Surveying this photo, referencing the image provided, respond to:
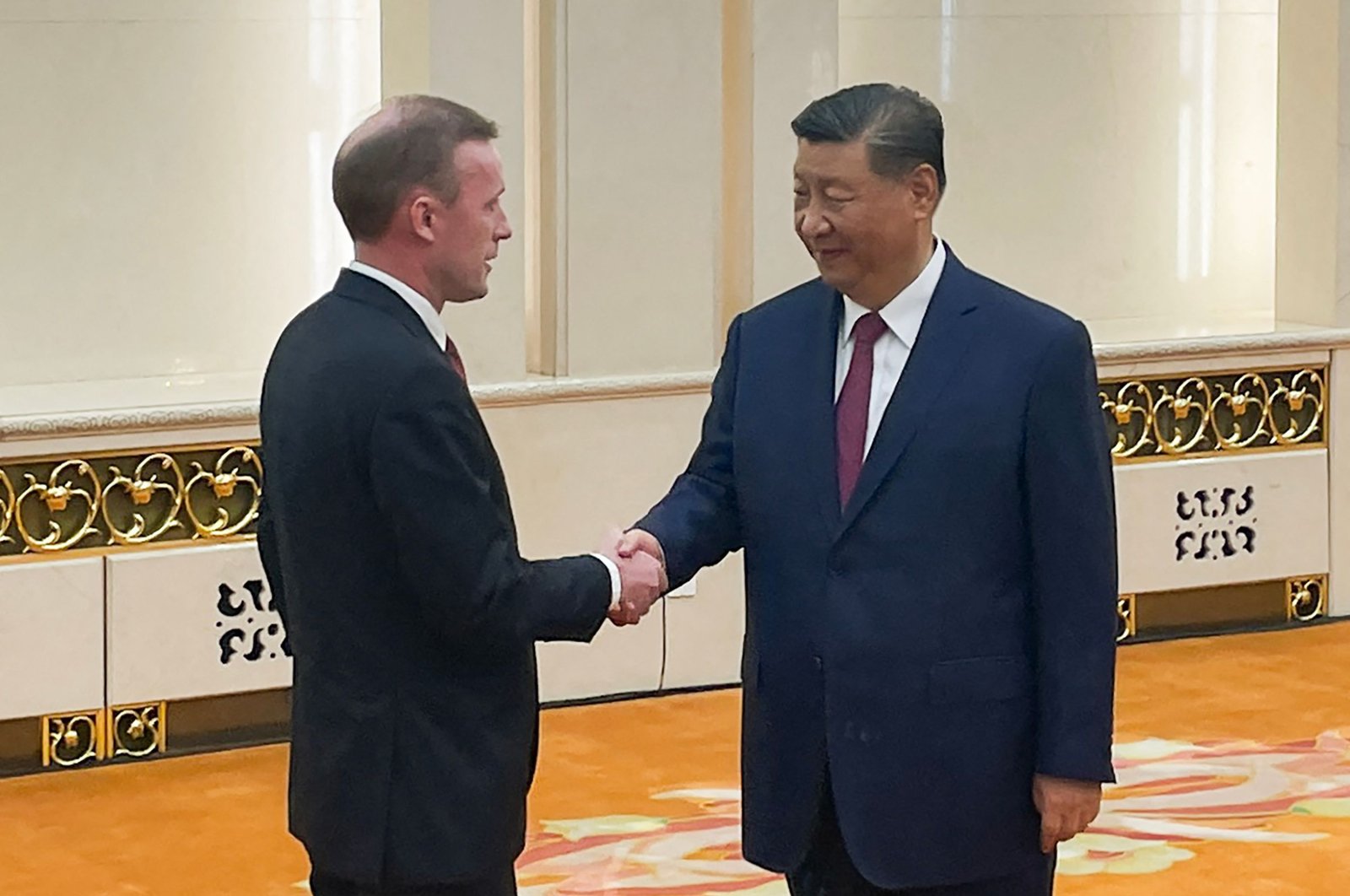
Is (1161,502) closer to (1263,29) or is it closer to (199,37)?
(1263,29)

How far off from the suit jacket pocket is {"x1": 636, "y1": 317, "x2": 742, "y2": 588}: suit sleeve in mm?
427

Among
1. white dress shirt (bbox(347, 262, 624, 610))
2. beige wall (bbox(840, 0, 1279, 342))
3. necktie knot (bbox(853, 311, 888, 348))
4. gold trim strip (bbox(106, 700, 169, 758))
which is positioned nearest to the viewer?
white dress shirt (bbox(347, 262, 624, 610))

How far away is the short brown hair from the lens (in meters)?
3.08

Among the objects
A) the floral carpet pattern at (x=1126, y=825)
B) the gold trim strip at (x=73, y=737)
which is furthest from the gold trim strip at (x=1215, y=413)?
the gold trim strip at (x=73, y=737)

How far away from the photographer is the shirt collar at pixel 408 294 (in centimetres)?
311

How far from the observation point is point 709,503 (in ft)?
A: 11.6

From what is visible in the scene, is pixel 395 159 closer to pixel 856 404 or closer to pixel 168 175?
pixel 856 404

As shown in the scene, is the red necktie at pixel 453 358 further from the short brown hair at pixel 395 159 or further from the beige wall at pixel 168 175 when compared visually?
the beige wall at pixel 168 175

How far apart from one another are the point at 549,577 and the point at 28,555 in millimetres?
3573

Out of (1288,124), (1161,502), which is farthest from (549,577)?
(1288,124)

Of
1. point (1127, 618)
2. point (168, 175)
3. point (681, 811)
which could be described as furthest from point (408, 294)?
point (1127, 618)

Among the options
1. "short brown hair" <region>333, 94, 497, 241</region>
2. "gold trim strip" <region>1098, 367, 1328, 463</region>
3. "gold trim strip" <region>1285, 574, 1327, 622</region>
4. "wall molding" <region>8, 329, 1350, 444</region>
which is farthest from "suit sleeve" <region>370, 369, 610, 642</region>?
"gold trim strip" <region>1285, 574, 1327, 622</region>

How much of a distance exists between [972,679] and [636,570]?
530 mm

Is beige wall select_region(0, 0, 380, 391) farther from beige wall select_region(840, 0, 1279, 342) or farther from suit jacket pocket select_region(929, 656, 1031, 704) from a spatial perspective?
suit jacket pocket select_region(929, 656, 1031, 704)
